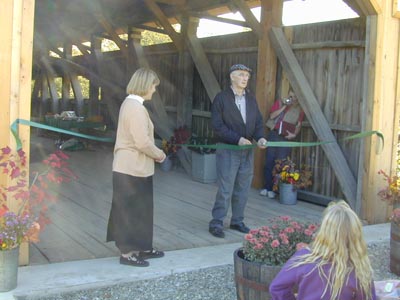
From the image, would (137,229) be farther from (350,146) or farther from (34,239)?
(350,146)

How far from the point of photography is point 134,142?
3.91 m

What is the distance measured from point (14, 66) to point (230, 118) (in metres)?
2.02

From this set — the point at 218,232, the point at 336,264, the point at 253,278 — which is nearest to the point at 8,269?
the point at 253,278

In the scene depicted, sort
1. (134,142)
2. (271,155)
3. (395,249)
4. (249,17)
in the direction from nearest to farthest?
(134,142)
(395,249)
(271,155)
(249,17)

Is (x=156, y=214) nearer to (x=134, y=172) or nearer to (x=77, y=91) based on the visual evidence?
(x=134, y=172)

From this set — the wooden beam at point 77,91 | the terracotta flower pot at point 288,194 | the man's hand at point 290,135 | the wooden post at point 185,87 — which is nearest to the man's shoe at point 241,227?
the terracotta flower pot at point 288,194

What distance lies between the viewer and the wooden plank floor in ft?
15.2

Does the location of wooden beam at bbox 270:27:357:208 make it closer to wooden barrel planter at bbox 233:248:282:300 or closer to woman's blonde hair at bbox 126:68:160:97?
woman's blonde hair at bbox 126:68:160:97

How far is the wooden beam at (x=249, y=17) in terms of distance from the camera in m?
7.54

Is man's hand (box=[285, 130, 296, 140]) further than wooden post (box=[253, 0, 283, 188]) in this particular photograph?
No

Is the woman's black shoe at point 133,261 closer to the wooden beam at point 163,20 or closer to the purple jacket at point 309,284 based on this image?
the purple jacket at point 309,284

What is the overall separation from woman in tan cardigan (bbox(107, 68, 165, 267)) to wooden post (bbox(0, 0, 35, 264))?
0.69m

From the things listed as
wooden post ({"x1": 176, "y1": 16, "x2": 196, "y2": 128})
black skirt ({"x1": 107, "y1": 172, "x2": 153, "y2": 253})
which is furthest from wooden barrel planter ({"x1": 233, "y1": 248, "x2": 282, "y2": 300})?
wooden post ({"x1": 176, "y1": 16, "x2": 196, "y2": 128})

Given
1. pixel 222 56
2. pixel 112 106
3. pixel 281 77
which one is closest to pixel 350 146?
pixel 281 77
